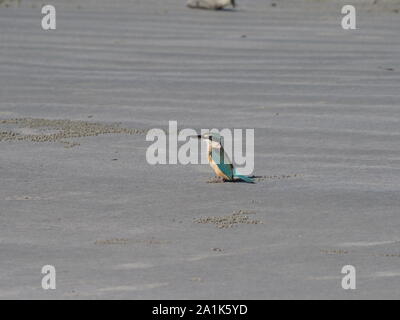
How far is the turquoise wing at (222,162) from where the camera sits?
33.9 feet

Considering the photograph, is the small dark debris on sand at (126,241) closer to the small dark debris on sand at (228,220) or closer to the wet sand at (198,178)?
the wet sand at (198,178)

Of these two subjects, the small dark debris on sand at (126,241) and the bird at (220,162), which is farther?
the bird at (220,162)

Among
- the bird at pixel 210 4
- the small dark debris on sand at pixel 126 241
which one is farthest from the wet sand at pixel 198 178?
the bird at pixel 210 4

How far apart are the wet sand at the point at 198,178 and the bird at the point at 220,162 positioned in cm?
11

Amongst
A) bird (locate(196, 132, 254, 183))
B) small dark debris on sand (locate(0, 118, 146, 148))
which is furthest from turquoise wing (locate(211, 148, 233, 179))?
small dark debris on sand (locate(0, 118, 146, 148))

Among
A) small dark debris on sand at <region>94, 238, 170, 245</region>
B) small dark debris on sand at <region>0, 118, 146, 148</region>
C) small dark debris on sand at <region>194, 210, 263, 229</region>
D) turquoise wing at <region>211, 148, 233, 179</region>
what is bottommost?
small dark debris on sand at <region>94, 238, 170, 245</region>

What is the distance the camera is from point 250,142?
1271 centimetres

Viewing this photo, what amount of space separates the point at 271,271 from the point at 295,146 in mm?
4833

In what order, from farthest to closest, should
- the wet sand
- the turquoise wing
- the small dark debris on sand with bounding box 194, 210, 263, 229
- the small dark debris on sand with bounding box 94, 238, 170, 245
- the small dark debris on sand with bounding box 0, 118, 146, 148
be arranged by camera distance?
the small dark debris on sand with bounding box 0, 118, 146, 148 → the turquoise wing → the small dark debris on sand with bounding box 194, 210, 263, 229 → the small dark debris on sand with bounding box 94, 238, 170, 245 → the wet sand

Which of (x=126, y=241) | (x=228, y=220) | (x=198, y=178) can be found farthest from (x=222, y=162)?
(x=126, y=241)

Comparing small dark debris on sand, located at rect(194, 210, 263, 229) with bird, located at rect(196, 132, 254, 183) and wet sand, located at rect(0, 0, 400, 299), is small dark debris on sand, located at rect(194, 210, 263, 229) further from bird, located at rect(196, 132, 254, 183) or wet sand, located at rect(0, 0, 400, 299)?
bird, located at rect(196, 132, 254, 183)

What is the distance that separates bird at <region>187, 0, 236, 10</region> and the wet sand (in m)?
10.1

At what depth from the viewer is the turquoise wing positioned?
407 inches

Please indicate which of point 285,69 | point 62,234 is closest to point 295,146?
point 62,234
